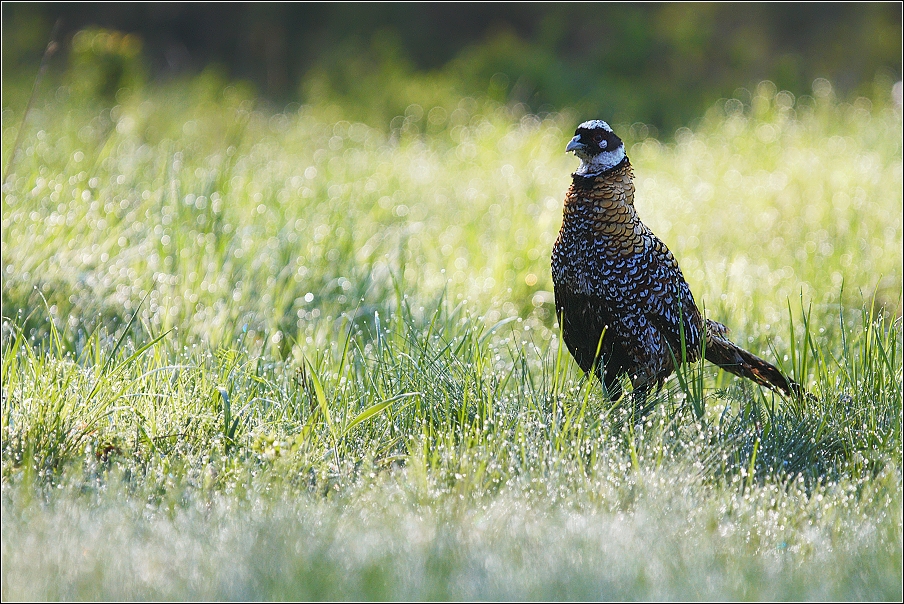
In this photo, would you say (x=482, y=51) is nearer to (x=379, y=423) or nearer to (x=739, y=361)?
(x=739, y=361)

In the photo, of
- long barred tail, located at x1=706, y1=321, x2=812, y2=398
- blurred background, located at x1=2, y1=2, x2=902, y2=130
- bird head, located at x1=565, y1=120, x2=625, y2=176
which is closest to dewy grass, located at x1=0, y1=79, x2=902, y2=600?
long barred tail, located at x1=706, y1=321, x2=812, y2=398

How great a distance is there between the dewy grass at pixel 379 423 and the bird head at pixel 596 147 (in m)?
0.62

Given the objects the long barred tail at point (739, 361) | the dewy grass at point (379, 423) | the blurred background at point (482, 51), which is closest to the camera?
the dewy grass at point (379, 423)

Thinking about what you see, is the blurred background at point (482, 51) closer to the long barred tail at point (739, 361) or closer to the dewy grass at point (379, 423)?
the dewy grass at point (379, 423)

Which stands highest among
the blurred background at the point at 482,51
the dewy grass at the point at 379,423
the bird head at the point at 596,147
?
the blurred background at the point at 482,51

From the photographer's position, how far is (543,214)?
17.6 feet

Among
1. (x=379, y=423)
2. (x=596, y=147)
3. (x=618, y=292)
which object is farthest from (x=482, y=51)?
(x=379, y=423)

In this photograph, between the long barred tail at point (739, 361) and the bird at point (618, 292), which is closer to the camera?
the bird at point (618, 292)

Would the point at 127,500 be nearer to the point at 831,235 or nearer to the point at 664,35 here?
the point at 831,235

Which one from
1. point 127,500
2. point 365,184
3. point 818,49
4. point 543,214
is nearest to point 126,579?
point 127,500

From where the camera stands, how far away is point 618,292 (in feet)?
8.89

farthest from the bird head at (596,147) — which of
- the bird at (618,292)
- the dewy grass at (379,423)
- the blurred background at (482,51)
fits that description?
the blurred background at (482,51)

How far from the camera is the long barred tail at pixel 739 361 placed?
9.46 feet

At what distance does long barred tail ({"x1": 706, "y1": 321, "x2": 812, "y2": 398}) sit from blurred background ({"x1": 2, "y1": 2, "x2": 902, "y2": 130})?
22.8 feet
